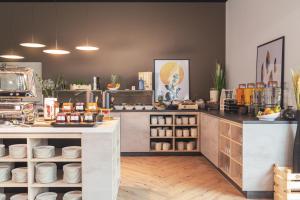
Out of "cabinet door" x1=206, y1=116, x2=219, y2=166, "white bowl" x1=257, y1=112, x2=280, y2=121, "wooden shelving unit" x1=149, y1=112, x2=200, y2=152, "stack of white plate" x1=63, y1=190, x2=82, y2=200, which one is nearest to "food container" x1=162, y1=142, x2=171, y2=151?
"wooden shelving unit" x1=149, y1=112, x2=200, y2=152

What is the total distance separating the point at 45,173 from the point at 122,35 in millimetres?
4831

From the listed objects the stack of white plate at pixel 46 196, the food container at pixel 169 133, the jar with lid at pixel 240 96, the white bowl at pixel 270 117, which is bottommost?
the stack of white plate at pixel 46 196

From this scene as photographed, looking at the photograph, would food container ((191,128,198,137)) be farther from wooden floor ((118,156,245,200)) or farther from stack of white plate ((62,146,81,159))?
stack of white plate ((62,146,81,159))

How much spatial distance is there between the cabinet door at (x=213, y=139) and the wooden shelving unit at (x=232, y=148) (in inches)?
7.6

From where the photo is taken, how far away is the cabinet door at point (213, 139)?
526cm

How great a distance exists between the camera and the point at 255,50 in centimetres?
556

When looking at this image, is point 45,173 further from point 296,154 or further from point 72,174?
point 296,154

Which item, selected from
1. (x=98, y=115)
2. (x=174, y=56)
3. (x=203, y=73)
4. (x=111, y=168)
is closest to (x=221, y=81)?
(x=203, y=73)

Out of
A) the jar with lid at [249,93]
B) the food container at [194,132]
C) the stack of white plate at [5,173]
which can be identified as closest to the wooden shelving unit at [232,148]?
the jar with lid at [249,93]

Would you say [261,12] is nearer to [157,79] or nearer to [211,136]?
[211,136]

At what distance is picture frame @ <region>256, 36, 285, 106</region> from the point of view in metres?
4.54

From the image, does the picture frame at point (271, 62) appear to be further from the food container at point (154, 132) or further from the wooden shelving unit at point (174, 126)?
the food container at point (154, 132)

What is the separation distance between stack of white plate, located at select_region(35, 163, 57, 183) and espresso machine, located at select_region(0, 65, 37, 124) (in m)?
0.57

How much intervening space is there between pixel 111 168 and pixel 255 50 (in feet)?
12.2
